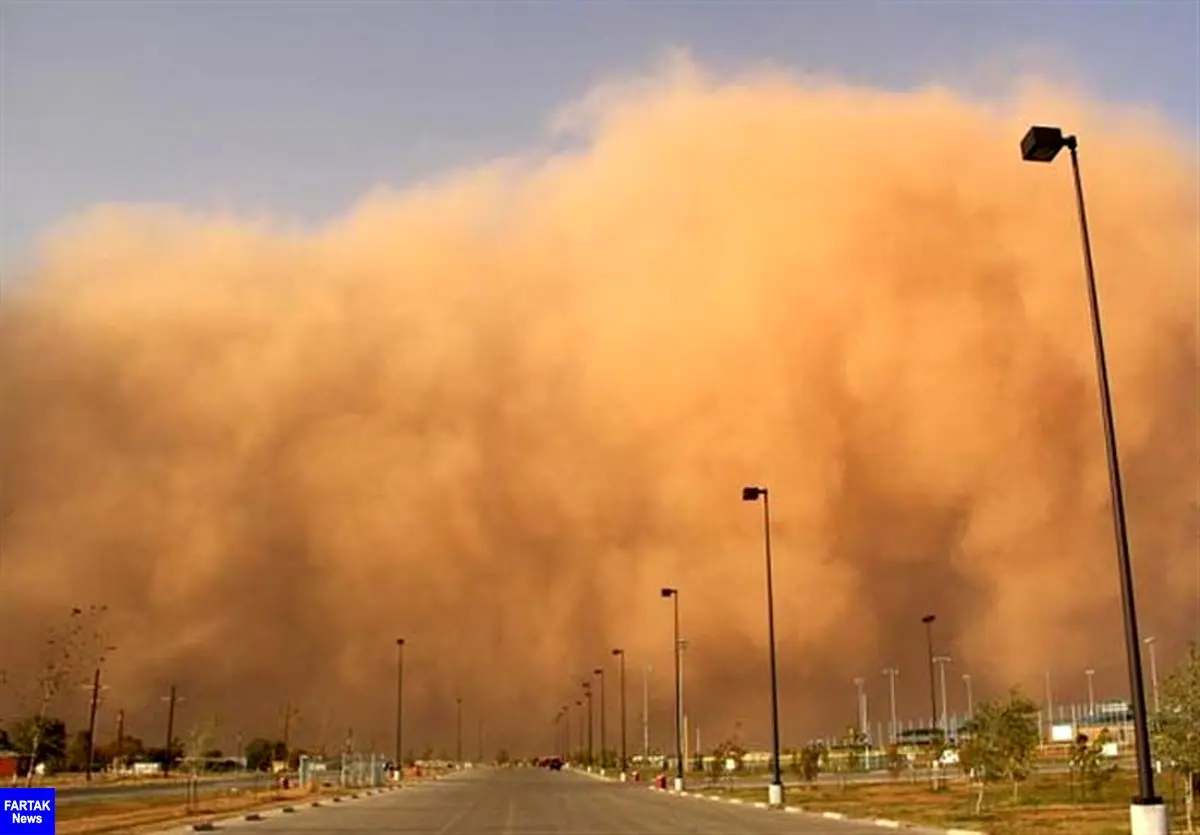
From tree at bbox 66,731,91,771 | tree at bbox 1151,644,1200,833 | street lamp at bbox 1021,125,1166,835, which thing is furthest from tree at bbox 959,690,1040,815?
tree at bbox 66,731,91,771

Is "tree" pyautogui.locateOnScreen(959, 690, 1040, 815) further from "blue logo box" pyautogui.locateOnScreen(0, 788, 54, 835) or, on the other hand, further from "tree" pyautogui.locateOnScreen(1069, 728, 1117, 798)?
"blue logo box" pyautogui.locateOnScreen(0, 788, 54, 835)

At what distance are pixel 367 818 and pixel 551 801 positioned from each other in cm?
1216

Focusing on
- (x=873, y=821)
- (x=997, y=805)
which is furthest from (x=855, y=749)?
(x=873, y=821)

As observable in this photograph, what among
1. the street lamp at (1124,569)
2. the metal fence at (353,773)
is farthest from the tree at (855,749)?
the street lamp at (1124,569)

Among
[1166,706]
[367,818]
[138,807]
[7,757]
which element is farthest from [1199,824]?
[7,757]

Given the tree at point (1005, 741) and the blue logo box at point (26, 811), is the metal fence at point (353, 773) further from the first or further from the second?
the blue logo box at point (26, 811)

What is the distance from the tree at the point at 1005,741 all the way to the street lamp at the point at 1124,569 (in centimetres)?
1873

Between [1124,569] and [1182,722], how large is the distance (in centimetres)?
895

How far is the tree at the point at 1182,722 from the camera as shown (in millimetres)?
23078

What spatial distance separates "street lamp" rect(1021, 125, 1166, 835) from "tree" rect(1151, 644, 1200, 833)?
7.18m

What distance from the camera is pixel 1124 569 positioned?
1633cm

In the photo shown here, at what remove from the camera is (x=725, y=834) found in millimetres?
24641

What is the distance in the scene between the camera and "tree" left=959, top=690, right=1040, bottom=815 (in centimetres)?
3481

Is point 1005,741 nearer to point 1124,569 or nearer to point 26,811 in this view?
point 1124,569
